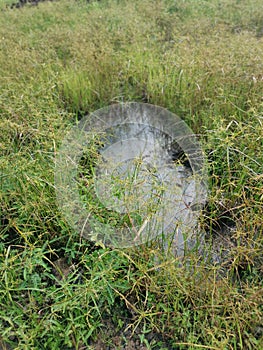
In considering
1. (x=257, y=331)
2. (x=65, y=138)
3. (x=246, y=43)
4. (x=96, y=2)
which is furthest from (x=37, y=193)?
(x=96, y=2)

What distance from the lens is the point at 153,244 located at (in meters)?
1.91

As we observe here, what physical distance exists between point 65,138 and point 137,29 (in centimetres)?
270

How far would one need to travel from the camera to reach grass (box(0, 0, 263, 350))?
1.63m

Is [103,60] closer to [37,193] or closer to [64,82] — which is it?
[64,82]

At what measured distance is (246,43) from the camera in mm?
3256

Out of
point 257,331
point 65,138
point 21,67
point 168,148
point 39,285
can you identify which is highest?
point 21,67

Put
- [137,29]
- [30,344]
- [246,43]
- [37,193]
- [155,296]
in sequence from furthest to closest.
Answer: [137,29] → [246,43] → [37,193] → [155,296] → [30,344]

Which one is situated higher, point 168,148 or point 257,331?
point 168,148

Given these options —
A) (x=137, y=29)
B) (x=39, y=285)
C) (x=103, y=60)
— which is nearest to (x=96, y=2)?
(x=137, y=29)

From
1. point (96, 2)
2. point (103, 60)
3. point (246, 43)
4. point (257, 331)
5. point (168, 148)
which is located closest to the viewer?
point (257, 331)

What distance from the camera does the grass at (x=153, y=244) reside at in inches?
64.3

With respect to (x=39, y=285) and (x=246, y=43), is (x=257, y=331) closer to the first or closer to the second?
(x=39, y=285)

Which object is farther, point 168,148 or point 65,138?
point 168,148

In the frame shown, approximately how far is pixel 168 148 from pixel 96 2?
4.75 m
